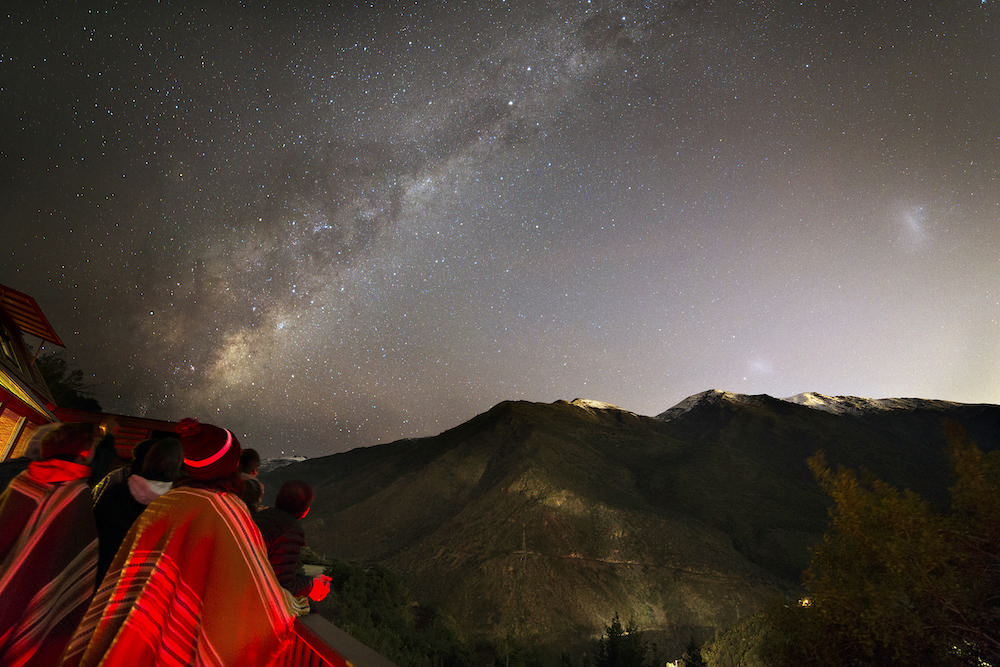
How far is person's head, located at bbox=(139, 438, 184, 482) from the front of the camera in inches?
89.3

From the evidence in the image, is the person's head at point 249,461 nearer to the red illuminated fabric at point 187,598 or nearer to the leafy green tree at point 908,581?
the red illuminated fabric at point 187,598

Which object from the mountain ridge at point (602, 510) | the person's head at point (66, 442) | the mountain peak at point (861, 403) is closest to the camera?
the person's head at point (66, 442)

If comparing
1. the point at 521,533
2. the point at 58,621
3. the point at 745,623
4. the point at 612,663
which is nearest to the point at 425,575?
the point at 521,533

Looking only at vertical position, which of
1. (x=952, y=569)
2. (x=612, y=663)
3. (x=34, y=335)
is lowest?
(x=612, y=663)

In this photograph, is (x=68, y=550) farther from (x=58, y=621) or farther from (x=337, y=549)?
(x=337, y=549)

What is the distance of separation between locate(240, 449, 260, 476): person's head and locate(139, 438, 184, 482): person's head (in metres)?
1.20

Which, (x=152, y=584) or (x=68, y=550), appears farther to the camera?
(x=68, y=550)

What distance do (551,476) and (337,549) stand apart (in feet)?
104

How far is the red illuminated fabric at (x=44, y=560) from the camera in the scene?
2.12 metres

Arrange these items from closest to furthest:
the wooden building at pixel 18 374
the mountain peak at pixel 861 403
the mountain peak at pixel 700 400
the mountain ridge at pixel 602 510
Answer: the wooden building at pixel 18 374 < the mountain ridge at pixel 602 510 < the mountain peak at pixel 700 400 < the mountain peak at pixel 861 403

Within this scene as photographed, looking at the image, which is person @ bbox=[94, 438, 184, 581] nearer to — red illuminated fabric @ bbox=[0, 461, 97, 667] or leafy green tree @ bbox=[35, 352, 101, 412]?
red illuminated fabric @ bbox=[0, 461, 97, 667]

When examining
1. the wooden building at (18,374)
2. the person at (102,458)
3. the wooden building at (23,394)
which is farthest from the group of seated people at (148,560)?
the wooden building at (18,374)

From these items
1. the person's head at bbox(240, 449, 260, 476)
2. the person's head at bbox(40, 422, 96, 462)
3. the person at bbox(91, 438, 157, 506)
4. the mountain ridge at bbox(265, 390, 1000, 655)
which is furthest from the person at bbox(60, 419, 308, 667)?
the mountain ridge at bbox(265, 390, 1000, 655)

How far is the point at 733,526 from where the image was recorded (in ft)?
205
